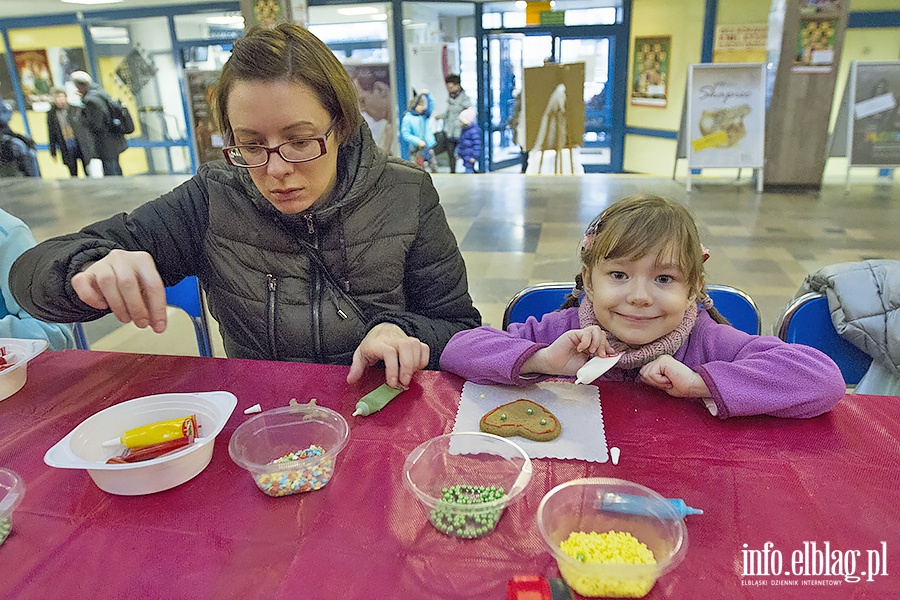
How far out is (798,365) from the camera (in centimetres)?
111

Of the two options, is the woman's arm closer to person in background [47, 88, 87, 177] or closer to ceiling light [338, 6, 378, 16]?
ceiling light [338, 6, 378, 16]

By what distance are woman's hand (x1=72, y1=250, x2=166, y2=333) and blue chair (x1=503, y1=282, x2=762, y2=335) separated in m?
0.87

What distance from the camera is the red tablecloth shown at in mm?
773

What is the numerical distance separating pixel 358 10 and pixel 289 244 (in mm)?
9412

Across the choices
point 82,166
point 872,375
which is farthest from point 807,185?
point 82,166

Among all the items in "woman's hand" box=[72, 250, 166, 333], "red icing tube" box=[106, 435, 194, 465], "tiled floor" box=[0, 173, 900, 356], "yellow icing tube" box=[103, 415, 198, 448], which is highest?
"woman's hand" box=[72, 250, 166, 333]

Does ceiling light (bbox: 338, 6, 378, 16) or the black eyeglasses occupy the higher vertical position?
ceiling light (bbox: 338, 6, 378, 16)

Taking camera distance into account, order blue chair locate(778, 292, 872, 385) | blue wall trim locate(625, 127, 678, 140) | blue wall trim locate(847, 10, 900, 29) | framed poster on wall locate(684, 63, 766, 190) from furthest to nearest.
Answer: blue wall trim locate(625, 127, 678, 140) < blue wall trim locate(847, 10, 900, 29) < framed poster on wall locate(684, 63, 766, 190) < blue chair locate(778, 292, 872, 385)

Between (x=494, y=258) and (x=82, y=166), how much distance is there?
807cm

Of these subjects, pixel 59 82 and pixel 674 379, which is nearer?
pixel 674 379

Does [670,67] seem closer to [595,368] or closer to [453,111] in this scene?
[453,111]

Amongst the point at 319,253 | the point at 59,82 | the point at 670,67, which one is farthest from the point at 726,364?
the point at 59,82

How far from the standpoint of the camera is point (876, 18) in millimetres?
8500

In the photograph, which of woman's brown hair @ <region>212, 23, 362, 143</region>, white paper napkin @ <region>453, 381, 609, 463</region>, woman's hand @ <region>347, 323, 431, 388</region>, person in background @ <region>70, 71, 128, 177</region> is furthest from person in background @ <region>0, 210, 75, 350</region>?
person in background @ <region>70, 71, 128, 177</region>
